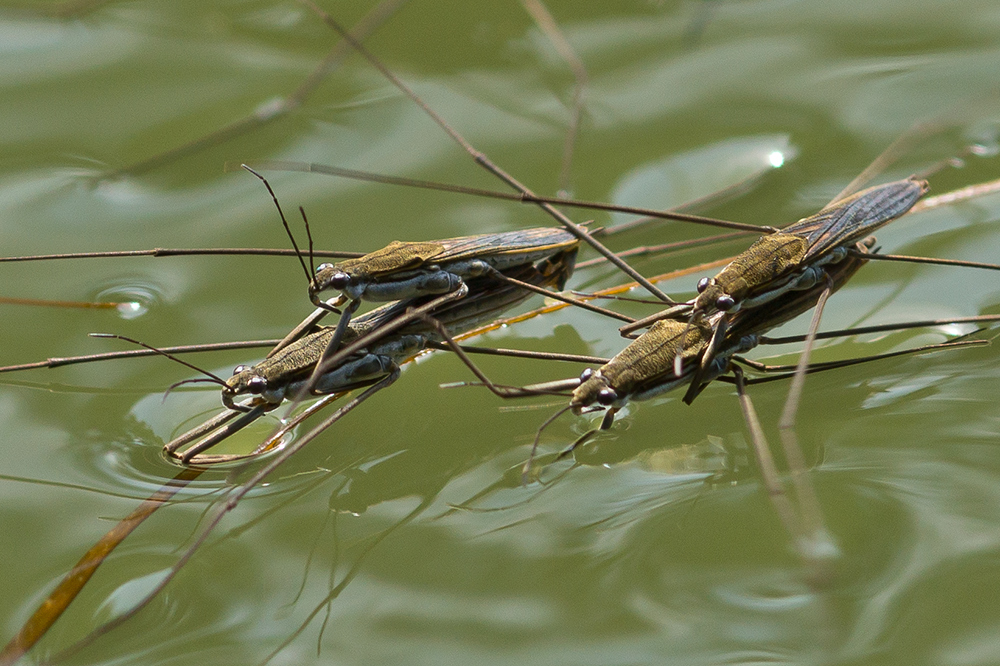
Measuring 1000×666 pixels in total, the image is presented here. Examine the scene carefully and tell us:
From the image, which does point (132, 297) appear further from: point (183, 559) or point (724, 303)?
point (724, 303)

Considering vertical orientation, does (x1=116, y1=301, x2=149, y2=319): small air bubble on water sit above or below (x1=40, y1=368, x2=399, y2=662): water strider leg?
above

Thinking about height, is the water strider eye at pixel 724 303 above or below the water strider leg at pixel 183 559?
above

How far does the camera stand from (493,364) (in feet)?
12.3

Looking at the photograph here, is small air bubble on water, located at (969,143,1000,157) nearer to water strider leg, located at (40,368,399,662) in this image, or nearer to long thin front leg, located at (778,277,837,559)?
long thin front leg, located at (778,277,837,559)

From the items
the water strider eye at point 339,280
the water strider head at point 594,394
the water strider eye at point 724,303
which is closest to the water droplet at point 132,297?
the water strider eye at point 339,280

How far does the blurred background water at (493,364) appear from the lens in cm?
264

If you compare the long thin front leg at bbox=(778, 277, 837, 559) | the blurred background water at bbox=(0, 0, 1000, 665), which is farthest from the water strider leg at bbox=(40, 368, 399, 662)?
the long thin front leg at bbox=(778, 277, 837, 559)

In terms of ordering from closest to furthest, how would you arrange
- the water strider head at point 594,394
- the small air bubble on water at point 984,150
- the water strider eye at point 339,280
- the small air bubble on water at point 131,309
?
the water strider head at point 594,394 < the water strider eye at point 339,280 < the small air bubble on water at point 131,309 < the small air bubble on water at point 984,150

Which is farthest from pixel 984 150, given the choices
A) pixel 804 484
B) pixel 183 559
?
pixel 183 559

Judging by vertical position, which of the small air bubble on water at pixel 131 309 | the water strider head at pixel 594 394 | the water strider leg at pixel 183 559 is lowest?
the water strider leg at pixel 183 559

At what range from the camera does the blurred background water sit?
2645 millimetres

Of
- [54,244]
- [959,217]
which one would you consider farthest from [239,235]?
[959,217]

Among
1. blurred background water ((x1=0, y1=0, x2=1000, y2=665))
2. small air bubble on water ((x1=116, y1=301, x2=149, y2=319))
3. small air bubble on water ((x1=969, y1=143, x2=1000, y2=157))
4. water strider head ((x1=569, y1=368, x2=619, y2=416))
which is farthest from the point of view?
small air bubble on water ((x1=969, y1=143, x2=1000, y2=157))

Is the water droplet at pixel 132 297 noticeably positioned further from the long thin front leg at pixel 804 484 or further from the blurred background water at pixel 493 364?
the long thin front leg at pixel 804 484
